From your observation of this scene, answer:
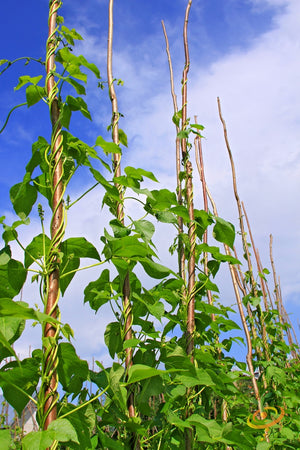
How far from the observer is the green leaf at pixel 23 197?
1.01 metres

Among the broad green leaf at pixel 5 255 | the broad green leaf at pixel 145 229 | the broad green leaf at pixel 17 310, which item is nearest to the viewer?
the broad green leaf at pixel 17 310

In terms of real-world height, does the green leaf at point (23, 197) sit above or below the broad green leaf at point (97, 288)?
above

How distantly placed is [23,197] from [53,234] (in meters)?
0.15

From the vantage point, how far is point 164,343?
1152 mm

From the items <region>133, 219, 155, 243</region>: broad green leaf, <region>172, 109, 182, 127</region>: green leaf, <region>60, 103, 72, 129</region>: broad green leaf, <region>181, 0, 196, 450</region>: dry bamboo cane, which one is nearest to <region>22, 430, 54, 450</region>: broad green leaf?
<region>133, 219, 155, 243</region>: broad green leaf

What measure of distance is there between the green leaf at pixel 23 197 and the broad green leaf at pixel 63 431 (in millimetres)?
529

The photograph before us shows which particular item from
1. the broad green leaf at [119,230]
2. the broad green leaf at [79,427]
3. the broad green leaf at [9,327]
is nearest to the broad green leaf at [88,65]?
the broad green leaf at [119,230]

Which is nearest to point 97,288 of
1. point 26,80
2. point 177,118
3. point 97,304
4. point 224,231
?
point 97,304

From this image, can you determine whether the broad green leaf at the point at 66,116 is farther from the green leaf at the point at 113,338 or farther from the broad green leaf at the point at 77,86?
the green leaf at the point at 113,338

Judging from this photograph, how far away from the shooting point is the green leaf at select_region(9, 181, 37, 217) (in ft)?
3.32

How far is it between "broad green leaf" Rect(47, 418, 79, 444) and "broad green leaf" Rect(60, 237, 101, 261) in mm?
391

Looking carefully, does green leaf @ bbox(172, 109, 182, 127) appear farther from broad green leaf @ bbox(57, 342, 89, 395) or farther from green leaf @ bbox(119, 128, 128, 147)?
broad green leaf @ bbox(57, 342, 89, 395)

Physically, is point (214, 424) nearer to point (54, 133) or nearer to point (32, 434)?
point (32, 434)

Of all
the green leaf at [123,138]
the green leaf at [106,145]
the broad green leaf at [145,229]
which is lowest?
the broad green leaf at [145,229]
